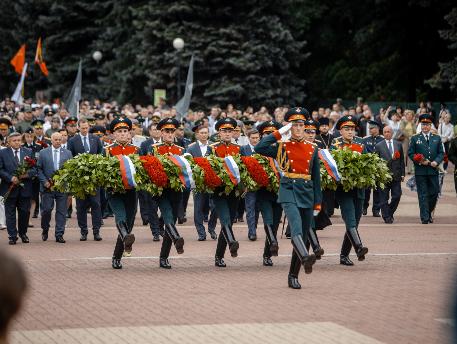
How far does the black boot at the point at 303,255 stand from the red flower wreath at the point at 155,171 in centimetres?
259

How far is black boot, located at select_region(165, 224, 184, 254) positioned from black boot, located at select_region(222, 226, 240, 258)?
63 centimetres

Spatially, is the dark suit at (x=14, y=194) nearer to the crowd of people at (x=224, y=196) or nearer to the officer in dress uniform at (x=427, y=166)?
the crowd of people at (x=224, y=196)

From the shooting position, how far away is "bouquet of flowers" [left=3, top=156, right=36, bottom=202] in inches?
750

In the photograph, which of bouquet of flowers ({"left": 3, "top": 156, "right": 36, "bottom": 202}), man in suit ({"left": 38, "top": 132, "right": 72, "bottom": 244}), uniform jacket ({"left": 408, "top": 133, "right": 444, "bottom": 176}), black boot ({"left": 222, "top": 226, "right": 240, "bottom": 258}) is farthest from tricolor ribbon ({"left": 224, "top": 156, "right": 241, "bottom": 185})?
uniform jacket ({"left": 408, "top": 133, "right": 444, "bottom": 176})

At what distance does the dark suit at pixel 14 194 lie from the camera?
1875cm

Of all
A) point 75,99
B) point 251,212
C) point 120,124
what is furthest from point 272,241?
point 75,99

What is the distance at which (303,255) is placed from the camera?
1270 centimetres

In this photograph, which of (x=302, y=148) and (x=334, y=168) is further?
→ (x=334, y=168)

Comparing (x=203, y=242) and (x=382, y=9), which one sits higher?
(x=382, y=9)

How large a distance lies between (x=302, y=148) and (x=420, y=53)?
33894mm

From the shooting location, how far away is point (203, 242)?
18.8 meters

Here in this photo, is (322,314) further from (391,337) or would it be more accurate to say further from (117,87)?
(117,87)

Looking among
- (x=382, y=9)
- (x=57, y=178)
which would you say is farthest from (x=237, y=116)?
(x=57, y=178)

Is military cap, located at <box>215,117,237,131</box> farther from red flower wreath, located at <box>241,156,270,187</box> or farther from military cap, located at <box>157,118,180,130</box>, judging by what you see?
red flower wreath, located at <box>241,156,270,187</box>
